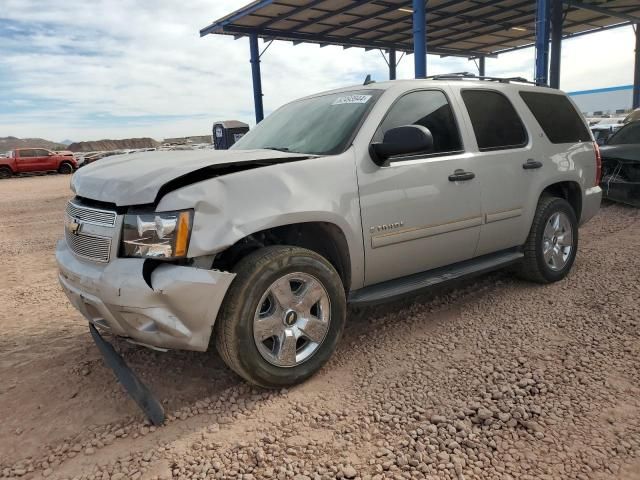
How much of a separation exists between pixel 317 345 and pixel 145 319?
1042 mm

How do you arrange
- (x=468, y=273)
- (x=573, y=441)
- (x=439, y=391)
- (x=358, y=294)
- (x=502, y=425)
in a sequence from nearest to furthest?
1. (x=573, y=441)
2. (x=502, y=425)
3. (x=439, y=391)
4. (x=358, y=294)
5. (x=468, y=273)

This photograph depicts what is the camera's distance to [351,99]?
3.70m

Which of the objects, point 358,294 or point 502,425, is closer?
point 502,425

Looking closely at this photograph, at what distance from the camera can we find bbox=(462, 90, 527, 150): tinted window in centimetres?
405

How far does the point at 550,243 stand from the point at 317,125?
2.57 meters

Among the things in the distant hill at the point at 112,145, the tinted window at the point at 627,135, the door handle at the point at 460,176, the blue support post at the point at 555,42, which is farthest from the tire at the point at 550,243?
the distant hill at the point at 112,145

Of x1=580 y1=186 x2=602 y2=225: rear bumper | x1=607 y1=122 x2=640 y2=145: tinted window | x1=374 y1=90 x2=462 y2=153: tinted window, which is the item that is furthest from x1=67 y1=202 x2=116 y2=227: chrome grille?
x1=607 y1=122 x2=640 y2=145: tinted window

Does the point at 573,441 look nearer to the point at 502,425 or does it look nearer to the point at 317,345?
the point at 502,425

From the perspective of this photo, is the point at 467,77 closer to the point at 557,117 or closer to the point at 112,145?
the point at 557,117

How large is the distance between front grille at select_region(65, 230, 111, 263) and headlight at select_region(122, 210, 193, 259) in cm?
18

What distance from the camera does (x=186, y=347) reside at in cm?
270

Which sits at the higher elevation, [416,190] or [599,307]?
[416,190]

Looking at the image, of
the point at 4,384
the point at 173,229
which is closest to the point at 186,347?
the point at 173,229

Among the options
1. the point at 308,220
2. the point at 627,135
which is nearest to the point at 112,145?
the point at 627,135
